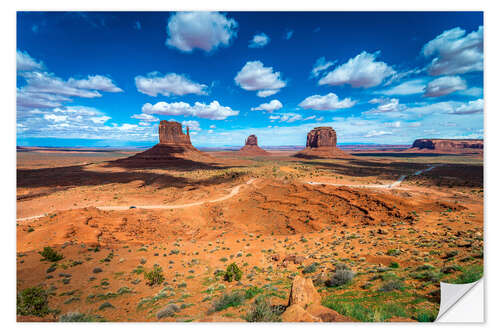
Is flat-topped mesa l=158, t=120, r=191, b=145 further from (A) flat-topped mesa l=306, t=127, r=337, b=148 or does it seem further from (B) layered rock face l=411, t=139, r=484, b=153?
(B) layered rock face l=411, t=139, r=484, b=153

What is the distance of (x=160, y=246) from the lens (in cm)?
1197

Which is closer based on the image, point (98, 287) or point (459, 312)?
point (459, 312)

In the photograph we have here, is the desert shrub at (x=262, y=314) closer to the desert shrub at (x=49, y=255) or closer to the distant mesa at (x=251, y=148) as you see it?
the desert shrub at (x=49, y=255)

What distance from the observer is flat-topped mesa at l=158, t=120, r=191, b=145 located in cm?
8250

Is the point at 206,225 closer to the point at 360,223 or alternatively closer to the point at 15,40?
the point at 360,223

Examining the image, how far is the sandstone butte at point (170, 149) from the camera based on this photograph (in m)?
71.1

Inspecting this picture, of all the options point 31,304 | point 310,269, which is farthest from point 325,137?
point 31,304

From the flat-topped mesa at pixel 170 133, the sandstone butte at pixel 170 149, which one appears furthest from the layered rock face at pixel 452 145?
the flat-topped mesa at pixel 170 133

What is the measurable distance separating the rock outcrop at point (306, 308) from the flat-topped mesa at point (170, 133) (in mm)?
90159

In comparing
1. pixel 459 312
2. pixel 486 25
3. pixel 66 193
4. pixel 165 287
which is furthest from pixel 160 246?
pixel 66 193

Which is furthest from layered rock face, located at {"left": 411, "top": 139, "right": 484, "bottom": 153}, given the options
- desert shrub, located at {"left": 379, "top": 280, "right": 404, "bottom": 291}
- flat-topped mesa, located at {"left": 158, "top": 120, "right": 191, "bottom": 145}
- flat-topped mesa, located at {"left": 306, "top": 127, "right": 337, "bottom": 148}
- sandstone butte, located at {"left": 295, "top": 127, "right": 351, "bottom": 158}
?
flat-topped mesa, located at {"left": 158, "top": 120, "right": 191, "bottom": 145}

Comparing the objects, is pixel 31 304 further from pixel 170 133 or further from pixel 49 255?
pixel 170 133

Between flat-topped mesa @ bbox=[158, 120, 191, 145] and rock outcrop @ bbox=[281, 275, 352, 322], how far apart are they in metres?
90.2

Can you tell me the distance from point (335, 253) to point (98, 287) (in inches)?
436
